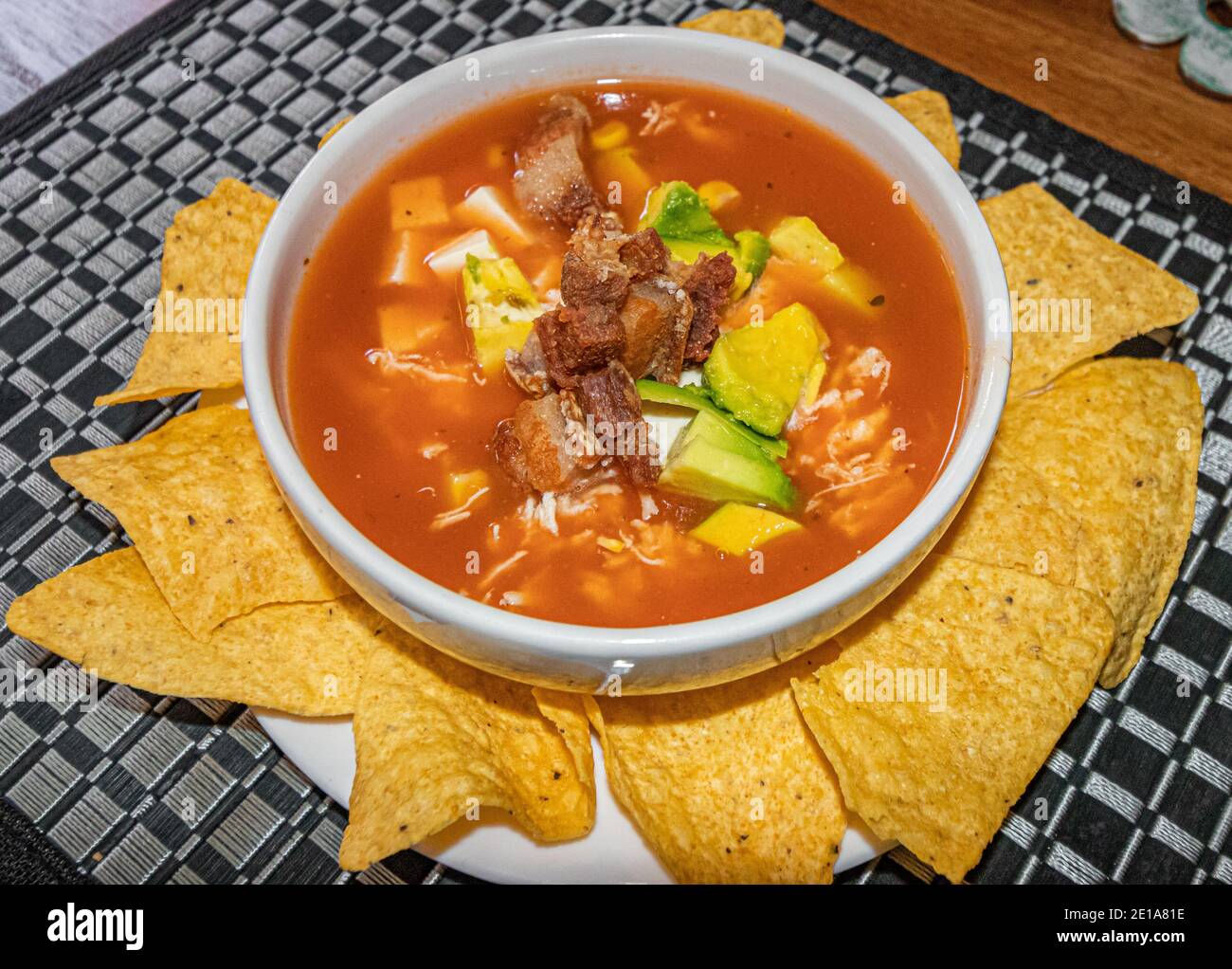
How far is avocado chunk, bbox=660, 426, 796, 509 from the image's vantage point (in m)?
2.42

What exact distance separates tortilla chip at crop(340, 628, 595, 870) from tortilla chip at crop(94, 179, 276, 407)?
83cm

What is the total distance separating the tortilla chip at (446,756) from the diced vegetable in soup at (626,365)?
298 millimetres

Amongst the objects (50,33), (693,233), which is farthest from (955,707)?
(50,33)

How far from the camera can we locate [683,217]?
9.33ft

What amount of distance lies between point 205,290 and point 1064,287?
2.20 m

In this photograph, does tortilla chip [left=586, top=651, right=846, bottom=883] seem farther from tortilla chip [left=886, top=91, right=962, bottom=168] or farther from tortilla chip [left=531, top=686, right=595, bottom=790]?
tortilla chip [left=886, top=91, right=962, bottom=168]

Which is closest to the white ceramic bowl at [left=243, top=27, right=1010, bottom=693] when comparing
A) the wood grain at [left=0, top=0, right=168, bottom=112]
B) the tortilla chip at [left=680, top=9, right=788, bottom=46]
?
the tortilla chip at [left=680, top=9, right=788, bottom=46]

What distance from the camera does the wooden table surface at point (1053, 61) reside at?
3596 mm

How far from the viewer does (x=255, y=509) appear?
272 centimetres

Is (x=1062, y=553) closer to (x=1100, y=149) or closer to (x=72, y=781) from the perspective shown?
(x=1100, y=149)

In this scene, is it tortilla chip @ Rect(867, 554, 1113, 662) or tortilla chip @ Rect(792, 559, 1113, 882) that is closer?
tortilla chip @ Rect(792, 559, 1113, 882)

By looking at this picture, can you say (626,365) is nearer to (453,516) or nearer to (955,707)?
(453,516)
